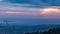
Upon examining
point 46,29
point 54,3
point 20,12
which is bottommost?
point 46,29

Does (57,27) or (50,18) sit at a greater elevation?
(50,18)

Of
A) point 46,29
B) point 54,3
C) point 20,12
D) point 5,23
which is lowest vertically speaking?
point 46,29

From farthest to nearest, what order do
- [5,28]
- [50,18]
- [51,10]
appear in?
1. [51,10]
2. [50,18]
3. [5,28]

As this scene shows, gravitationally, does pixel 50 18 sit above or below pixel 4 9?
below

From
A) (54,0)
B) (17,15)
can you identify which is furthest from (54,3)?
(17,15)

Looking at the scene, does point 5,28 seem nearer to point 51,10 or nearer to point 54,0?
point 51,10

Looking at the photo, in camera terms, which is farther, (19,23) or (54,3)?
(54,3)

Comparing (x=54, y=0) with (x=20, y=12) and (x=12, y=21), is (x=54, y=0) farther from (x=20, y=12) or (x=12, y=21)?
(x=12, y=21)

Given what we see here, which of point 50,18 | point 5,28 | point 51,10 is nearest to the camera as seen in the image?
point 5,28

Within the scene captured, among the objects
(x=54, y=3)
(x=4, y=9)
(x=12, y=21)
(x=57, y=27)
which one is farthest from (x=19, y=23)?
(x=54, y=3)
